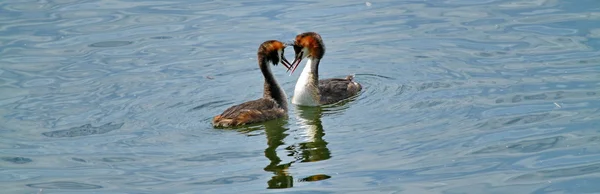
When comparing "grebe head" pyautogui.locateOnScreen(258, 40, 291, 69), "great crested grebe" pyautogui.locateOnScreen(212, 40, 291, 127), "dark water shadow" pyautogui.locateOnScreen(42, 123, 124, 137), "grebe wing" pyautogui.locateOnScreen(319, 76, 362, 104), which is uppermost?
"grebe head" pyautogui.locateOnScreen(258, 40, 291, 69)

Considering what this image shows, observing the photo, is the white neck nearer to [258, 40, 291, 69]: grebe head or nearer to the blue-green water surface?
the blue-green water surface

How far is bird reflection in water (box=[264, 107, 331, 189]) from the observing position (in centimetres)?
1152

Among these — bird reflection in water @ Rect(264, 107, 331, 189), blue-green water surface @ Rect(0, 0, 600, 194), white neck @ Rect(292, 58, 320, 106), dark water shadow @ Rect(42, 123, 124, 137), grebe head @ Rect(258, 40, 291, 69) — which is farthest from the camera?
white neck @ Rect(292, 58, 320, 106)

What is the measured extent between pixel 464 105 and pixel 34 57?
7.57m

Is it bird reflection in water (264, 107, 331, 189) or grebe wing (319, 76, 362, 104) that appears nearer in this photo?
bird reflection in water (264, 107, 331, 189)

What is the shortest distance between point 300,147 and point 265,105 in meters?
1.47

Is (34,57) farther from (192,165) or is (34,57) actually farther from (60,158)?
(192,165)

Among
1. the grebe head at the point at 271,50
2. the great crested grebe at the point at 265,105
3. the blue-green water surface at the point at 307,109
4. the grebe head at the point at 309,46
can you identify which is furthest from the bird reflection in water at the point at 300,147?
the grebe head at the point at 309,46

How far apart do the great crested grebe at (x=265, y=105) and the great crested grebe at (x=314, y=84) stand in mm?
322

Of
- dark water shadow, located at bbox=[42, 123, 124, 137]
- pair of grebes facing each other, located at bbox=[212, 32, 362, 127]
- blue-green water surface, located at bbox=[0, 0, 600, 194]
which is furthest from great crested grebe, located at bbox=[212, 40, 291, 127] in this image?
dark water shadow, located at bbox=[42, 123, 124, 137]

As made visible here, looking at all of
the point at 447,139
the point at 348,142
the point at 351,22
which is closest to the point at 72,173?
the point at 348,142

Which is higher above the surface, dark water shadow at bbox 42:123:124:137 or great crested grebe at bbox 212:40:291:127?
great crested grebe at bbox 212:40:291:127

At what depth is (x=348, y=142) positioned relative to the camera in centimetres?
1264

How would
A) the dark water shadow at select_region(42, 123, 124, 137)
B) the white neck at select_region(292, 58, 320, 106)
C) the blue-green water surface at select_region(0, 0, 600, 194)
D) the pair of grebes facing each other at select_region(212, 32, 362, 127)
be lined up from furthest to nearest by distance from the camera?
the white neck at select_region(292, 58, 320, 106)
the pair of grebes facing each other at select_region(212, 32, 362, 127)
the dark water shadow at select_region(42, 123, 124, 137)
the blue-green water surface at select_region(0, 0, 600, 194)
